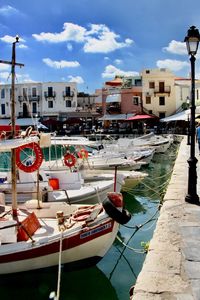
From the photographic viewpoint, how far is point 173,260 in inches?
231

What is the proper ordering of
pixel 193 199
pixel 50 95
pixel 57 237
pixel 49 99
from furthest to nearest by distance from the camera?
pixel 49 99 < pixel 50 95 < pixel 193 199 < pixel 57 237

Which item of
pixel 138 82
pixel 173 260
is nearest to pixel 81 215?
pixel 173 260

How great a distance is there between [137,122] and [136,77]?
979 centimetres

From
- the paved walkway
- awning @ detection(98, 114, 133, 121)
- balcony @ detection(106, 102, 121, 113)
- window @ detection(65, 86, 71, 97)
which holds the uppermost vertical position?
window @ detection(65, 86, 71, 97)

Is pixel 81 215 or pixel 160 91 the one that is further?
pixel 160 91

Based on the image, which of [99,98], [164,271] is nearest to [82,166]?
[164,271]

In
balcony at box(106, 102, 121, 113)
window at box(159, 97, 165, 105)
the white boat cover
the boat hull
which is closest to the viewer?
the boat hull

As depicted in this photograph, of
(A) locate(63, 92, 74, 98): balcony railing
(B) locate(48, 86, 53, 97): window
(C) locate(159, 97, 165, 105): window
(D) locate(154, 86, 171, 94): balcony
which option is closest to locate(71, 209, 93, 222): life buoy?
(D) locate(154, 86, 171, 94): balcony

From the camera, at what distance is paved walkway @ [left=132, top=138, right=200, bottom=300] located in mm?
4914

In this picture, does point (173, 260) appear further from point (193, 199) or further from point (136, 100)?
point (136, 100)

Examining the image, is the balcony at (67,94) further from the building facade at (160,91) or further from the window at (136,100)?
the building facade at (160,91)

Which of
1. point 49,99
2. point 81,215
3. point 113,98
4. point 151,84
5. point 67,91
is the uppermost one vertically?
point 151,84

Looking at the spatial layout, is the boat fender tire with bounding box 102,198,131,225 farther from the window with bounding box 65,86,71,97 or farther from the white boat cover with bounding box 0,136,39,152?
the window with bounding box 65,86,71,97

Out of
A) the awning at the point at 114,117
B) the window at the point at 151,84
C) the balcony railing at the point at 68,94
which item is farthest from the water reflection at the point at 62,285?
the balcony railing at the point at 68,94
